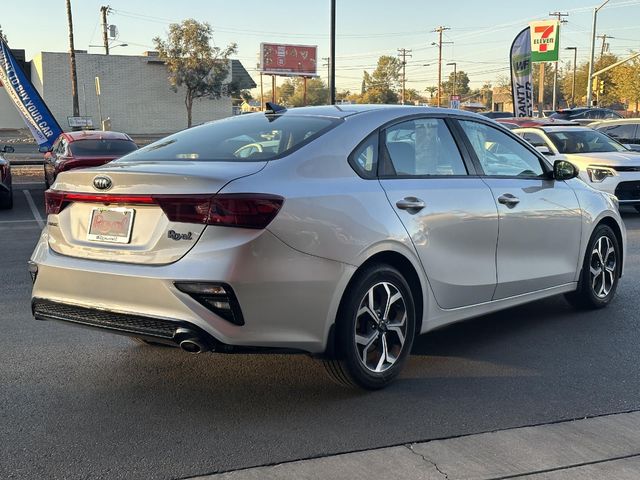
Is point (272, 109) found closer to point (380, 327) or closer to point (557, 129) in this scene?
point (380, 327)

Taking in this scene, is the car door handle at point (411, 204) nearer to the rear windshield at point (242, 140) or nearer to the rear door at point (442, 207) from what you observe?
the rear door at point (442, 207)

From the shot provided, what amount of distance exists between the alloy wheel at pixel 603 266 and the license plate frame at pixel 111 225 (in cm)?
403

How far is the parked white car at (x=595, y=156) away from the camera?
12375 millimetres

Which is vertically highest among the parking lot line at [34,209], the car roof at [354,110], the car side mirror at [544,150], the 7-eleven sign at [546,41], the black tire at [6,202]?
the 7-eleven sign at [546,41]

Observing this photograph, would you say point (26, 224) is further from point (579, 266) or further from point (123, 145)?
point (579, 266)

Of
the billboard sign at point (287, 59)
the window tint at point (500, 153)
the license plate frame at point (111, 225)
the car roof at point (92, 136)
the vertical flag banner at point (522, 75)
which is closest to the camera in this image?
the license plate frame at point (111, 225)

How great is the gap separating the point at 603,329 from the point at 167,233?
3.67 meters

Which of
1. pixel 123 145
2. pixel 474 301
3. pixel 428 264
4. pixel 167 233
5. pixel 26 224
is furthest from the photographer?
pixel 123 145

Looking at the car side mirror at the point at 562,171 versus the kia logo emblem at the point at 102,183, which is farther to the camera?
the car side mirror at the point at 562,171

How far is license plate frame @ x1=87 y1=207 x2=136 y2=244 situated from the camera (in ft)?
12.7

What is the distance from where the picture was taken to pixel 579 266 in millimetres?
5996

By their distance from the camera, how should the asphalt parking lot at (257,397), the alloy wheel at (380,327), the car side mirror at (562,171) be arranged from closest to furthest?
the asphalt parking lot at (257,397) < the alloy wheel at (380,327) < the car side mirror at (562,171)

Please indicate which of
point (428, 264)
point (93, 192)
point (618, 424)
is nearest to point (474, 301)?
point (428, 264)

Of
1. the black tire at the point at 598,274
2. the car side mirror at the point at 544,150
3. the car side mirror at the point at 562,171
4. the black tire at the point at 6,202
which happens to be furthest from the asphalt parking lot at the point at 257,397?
the black tire at the point at 6,202
